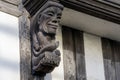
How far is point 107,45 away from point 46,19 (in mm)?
959

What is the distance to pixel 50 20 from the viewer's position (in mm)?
3297

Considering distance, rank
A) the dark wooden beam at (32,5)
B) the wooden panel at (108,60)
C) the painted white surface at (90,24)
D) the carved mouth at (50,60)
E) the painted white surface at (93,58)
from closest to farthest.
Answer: the carved mouth at (50,60) → the dark wooden beam at (32,5) → the painted white surface at (90,24) → the painted white surface at (93,58) → the wooden panel at (108,60)

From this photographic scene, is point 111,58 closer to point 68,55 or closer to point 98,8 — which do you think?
point 68,55

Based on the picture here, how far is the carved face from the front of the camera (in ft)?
10.8

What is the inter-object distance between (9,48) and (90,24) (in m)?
0.84

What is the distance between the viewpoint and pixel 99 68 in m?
3.94

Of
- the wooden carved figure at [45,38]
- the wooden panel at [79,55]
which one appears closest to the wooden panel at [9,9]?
the wooden carved figure at [45,38]

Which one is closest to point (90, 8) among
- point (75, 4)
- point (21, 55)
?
point (75, 4)

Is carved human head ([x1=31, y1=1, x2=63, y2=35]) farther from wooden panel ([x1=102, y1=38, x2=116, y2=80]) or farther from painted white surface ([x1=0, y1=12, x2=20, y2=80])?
wooden panel ([x1=102, y1=38, x2=116, y2=80])

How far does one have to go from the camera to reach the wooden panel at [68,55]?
3701mm

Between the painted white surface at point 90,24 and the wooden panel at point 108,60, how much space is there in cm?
7

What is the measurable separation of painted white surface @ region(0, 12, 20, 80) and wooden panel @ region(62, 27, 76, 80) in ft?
1.74

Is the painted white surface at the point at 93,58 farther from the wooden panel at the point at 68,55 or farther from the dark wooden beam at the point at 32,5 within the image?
the dark wooden beam at the point at 32,5

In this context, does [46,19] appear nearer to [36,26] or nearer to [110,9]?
[36,26]
